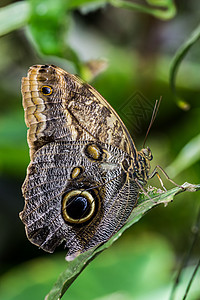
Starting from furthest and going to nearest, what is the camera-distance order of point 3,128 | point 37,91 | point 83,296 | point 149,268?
1. point 3,128
2. point 149,268
3. point 83,296
4. point 37,91

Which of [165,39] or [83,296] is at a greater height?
[165,39]

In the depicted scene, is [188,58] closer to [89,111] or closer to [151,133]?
[151,133]

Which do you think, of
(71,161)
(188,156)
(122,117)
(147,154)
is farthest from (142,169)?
(188,156)

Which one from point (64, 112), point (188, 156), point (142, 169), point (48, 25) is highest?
point (48, 25)

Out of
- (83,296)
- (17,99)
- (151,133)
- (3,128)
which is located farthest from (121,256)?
(17,99)

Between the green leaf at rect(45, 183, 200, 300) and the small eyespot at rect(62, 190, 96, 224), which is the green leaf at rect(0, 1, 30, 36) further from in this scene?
the green leaf at rect(45, 183, 200, 300)

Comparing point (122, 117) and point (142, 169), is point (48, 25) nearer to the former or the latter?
point (122, 117)

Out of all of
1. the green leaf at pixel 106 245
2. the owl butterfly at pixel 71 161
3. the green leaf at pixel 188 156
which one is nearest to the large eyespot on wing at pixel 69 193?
the owl butterfly at pixel 71 161
